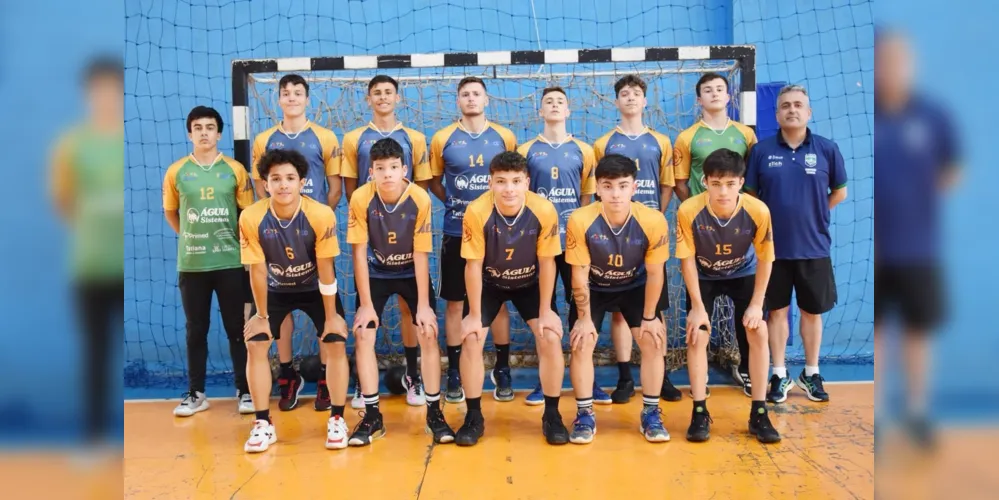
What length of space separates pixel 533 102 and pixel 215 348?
3351 millimetres

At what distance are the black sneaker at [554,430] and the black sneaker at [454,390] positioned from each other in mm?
837

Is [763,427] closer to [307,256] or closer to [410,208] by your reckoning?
[410,208]

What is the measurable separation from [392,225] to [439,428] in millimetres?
1135

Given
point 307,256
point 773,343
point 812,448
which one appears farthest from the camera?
point 773,343

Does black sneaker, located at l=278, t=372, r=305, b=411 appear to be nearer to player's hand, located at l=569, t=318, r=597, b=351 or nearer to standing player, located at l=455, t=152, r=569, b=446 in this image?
standing player, located at l=455, t=152, r=569, b=446

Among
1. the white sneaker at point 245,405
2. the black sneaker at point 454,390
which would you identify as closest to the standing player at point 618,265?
the black sneaker at point 454,390

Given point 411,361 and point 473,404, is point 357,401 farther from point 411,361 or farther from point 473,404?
point 473,404

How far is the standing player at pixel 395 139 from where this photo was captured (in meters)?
4.15

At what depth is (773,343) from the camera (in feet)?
13.5

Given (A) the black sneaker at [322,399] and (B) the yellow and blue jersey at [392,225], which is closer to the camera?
(B) the yellow and blue jersey at [392,225]

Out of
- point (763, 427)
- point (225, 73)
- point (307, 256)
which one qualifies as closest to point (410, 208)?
point (307, 256)

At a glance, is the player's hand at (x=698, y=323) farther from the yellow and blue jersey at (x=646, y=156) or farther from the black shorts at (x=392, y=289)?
the black shorts at (x=392, y=289)

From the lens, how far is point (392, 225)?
3.73 meters

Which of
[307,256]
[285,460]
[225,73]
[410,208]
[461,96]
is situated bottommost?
[285,460]
